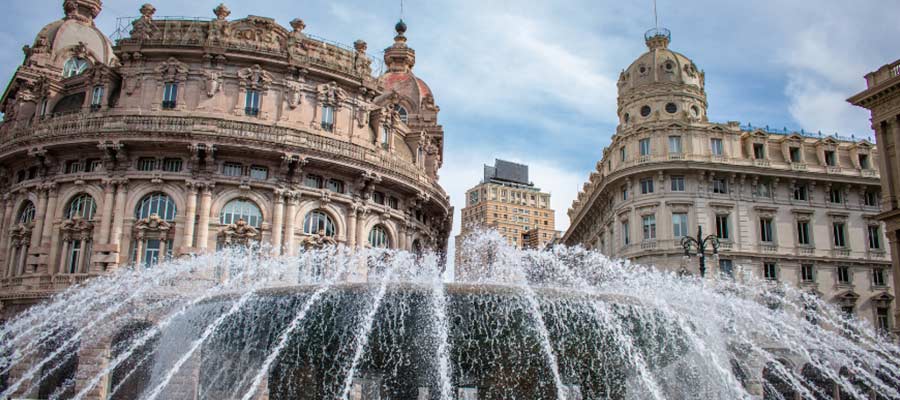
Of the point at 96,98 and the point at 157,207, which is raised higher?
the point at 96,98

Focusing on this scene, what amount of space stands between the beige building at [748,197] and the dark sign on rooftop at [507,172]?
237 feet

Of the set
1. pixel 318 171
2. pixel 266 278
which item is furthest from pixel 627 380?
pixel 318 171

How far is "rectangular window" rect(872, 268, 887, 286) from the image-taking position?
41.7m

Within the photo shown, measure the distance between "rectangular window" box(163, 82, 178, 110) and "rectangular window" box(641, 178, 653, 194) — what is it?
24.5 m

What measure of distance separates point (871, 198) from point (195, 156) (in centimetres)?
3651

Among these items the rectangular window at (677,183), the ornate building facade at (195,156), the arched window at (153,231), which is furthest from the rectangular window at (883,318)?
the arched window at (153,231)

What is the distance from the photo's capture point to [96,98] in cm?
3672

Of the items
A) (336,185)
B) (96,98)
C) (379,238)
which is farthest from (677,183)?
(96,98)

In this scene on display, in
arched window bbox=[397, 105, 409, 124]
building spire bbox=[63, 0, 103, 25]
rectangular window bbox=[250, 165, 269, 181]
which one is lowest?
rectangular window bbox=[250, 165, 269, 181]

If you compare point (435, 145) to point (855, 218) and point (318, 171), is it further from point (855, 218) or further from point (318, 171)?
point (855, 218)

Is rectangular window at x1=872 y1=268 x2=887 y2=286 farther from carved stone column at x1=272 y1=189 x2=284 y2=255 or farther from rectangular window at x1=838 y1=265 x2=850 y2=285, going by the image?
carved stone column at x1=272 y1=189 x2=284 y2=255

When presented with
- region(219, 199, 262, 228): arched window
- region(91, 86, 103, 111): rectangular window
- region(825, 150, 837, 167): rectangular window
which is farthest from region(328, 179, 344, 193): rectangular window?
region(825, 150, 837, 167): rectangular window

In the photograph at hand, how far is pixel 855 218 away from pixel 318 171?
29494mm

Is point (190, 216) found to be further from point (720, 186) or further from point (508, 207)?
point (508, 207)
